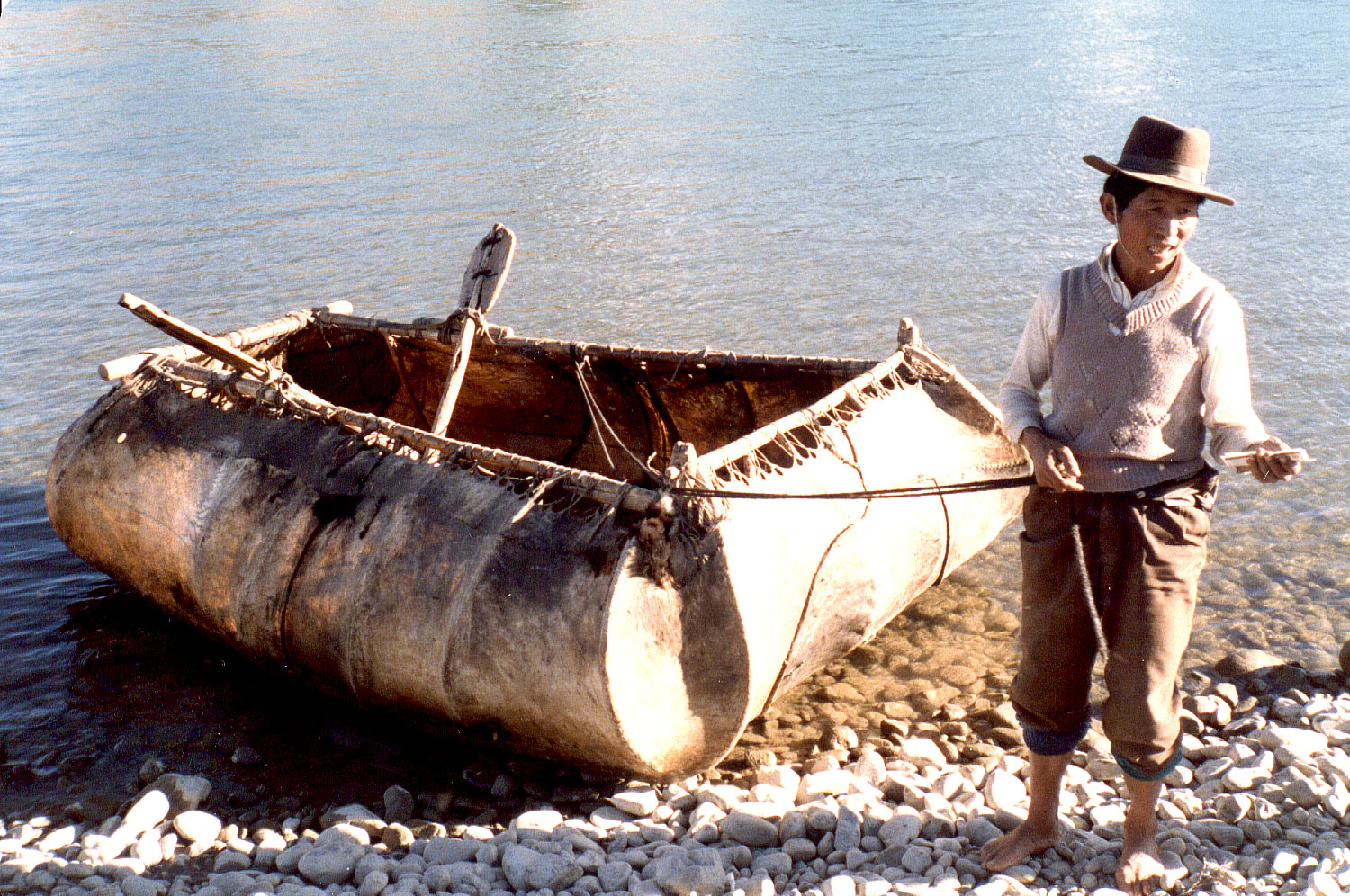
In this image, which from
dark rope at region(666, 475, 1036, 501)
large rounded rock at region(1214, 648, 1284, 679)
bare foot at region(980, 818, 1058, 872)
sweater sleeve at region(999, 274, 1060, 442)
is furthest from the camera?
large rounded rock at region(1214, 648, 1284, 679)

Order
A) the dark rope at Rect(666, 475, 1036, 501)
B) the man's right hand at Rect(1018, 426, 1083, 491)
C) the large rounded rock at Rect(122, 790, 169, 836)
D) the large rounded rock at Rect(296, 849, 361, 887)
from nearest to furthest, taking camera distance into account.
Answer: the man's right hand at Rect(1018, 426, 1083, 491) → the dark rope at Rect(666, 475, 1036, 501) → the large rounded rock at Rect(296, 849, 361, 887) → the large rounded rock at Rect(122, 790, 169, 836)

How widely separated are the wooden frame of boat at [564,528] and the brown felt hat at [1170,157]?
0.77m

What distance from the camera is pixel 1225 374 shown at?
278 cm

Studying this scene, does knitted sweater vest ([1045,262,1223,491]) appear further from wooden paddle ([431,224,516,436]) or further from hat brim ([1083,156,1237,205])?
wooden paddle ([431,224,516,436])

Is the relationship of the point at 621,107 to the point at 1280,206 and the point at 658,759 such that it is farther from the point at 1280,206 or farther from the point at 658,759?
the point at 658,759

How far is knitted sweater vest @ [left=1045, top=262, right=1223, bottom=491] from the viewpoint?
9.12ft

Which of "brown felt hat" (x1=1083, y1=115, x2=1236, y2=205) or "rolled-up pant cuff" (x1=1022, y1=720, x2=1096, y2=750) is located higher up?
"brown felt hat" (x1=1083, y1=115, x2=1236, y2=205)

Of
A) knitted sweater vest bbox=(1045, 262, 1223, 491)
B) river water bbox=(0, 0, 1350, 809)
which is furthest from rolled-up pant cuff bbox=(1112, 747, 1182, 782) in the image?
river water bbox=(0, 0, 1350, 809)

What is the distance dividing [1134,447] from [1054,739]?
2.66 feet

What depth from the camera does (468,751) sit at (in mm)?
4320

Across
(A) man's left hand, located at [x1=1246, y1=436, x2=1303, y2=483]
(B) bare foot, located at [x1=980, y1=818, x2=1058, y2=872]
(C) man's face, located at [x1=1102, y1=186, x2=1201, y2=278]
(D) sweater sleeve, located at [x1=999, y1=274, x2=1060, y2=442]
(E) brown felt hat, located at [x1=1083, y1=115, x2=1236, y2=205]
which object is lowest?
(B) bare foot, located at [x1=980, y1=818, x2=1058, y2=872]

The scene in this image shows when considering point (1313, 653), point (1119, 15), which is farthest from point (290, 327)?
point (1119, 15)

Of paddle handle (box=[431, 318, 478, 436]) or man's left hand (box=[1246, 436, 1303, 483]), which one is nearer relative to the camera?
man's left hand (box=[1246, 436, 1303, 483])

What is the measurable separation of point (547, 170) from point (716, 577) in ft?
32.7
